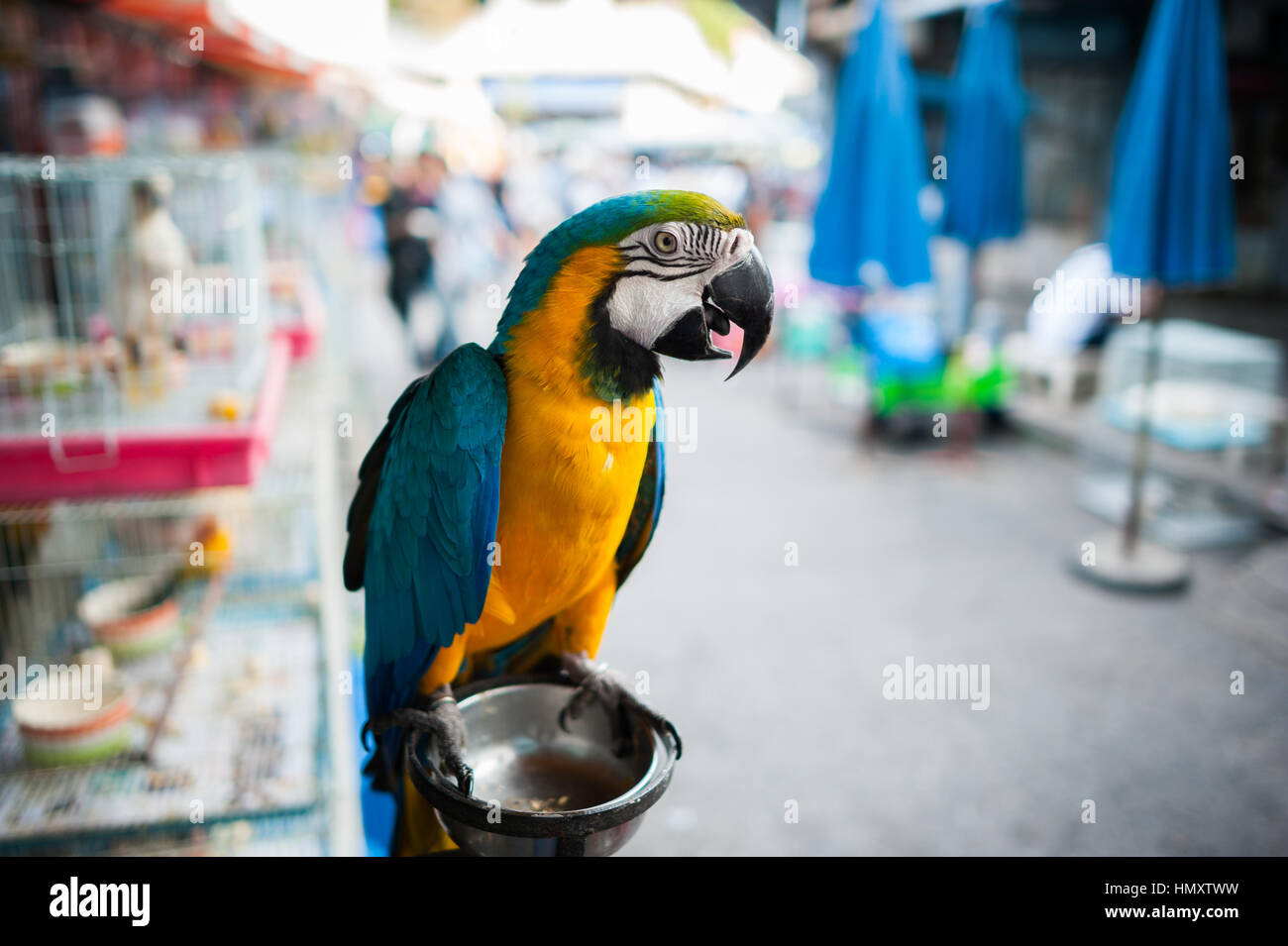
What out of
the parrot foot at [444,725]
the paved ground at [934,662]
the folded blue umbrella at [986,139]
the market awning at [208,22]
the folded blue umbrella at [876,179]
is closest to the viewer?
the parrot foot at [444,725]

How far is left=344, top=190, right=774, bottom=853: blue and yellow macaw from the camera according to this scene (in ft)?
3.34

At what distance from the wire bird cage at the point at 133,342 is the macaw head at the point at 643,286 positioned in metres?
1.38

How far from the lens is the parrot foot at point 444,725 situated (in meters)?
1.10

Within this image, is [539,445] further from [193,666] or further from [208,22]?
[208,22]

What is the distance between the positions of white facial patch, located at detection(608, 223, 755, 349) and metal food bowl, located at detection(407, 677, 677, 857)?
1.79 ft

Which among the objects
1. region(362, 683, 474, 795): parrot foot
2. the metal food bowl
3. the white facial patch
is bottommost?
the metal food bowl

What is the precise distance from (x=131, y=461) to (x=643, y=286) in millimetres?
1631

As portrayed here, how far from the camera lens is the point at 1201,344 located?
5.43 m

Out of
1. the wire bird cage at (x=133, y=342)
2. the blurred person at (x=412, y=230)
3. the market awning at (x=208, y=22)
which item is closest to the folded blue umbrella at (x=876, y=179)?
A: the market awning at (x=208, y=22)

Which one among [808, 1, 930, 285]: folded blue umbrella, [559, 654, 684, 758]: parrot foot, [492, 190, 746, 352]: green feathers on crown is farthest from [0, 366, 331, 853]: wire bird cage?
[808, 1, 930, 285]: folded blue umbrella

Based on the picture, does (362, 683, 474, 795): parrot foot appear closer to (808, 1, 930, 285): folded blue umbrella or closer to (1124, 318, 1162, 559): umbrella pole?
(808, 1, 930, 285): folded blue umbrella

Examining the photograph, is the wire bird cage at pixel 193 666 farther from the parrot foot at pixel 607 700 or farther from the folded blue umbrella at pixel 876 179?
the folded blue umbrella at pixel 876 179
